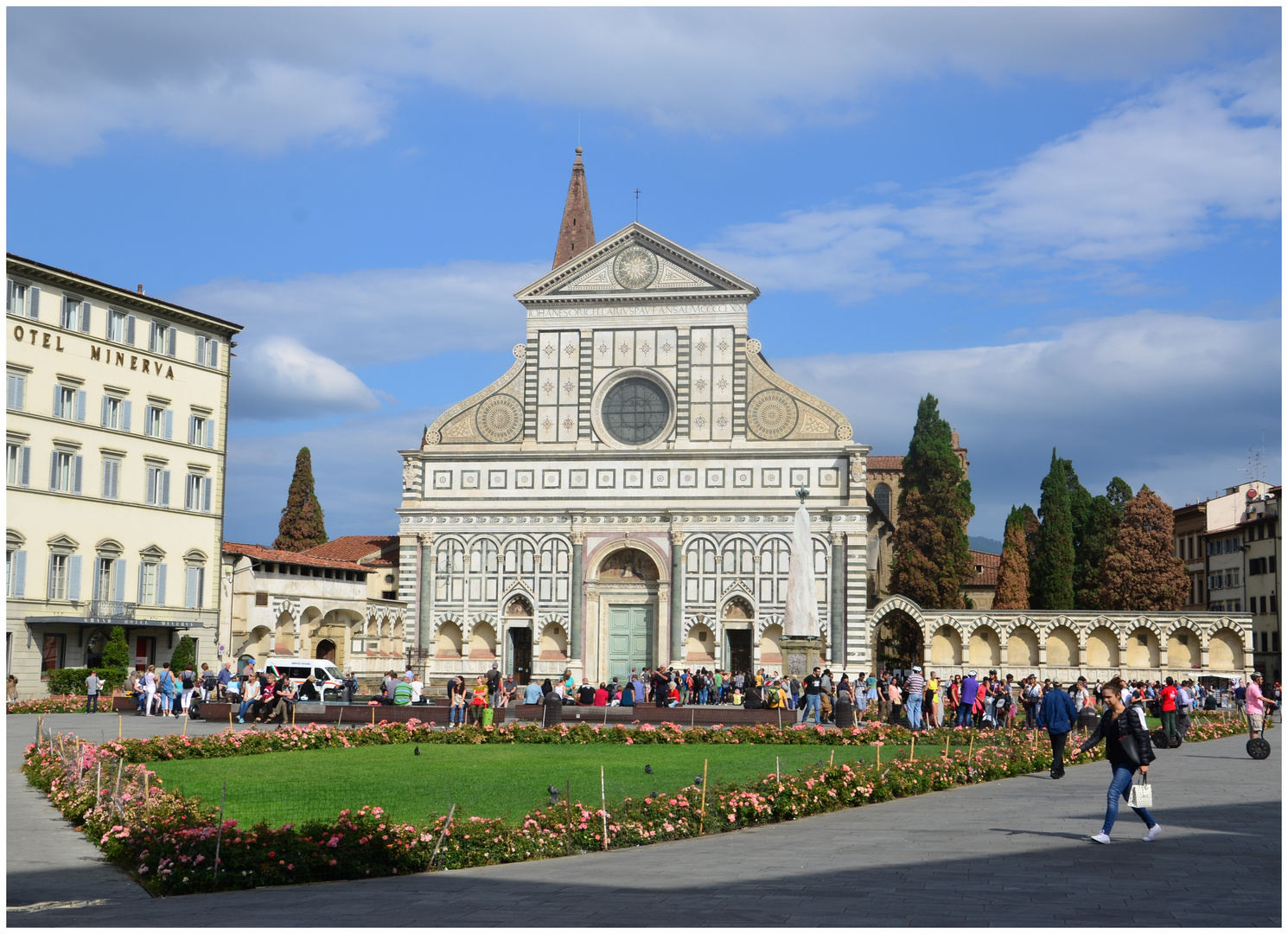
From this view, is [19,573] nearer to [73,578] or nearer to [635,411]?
[73,578]

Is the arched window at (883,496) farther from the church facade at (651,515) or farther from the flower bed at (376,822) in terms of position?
the flower bed at (376,822)

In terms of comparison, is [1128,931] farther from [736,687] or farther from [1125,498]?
[1125,498]

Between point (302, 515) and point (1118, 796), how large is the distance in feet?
192

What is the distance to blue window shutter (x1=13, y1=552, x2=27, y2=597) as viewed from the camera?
4078cm

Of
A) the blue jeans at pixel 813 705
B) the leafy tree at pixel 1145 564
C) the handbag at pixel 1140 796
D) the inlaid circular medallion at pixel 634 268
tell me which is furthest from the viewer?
the leafy tree at pixel 1145 564

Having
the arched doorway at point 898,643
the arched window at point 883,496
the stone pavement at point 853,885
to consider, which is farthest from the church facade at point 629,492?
the stone pavement at point 853,885

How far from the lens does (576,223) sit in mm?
76438

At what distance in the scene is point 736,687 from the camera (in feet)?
142

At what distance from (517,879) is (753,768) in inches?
369

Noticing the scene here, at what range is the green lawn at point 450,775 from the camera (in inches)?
610

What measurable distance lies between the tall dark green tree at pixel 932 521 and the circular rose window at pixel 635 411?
464 inches

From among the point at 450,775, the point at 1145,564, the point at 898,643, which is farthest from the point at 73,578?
the point at 1145,564

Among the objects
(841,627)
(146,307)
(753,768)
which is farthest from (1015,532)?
(753,768)

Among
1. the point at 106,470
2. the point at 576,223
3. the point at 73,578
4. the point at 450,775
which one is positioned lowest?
the point at 450,775
